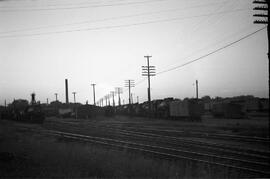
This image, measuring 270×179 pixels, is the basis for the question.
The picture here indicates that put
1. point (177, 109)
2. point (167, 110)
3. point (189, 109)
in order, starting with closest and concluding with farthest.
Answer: point (189, 109), point (177, 109), point (167, 110)

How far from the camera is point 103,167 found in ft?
33.9

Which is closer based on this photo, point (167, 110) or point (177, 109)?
point (177, 109)

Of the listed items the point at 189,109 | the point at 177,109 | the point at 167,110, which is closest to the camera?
the point at 189,109

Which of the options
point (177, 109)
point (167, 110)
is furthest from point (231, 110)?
point (167, 110)

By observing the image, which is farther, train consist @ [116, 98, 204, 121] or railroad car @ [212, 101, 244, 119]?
railroad car @ [212, 101, 244, 119]

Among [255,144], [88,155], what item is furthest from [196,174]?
[255,144]

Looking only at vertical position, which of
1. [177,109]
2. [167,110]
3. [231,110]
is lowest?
[231,110]

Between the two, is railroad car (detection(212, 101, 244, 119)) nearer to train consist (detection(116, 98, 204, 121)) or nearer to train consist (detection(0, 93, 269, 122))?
train consist (detection(0, 93, 269, 122))

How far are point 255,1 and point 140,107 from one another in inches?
1716

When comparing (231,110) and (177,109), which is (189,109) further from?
(231,110)

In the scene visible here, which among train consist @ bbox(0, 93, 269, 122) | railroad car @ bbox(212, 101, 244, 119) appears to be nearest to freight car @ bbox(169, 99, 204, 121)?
train consist @ bbox(0, 93, 269, 122)

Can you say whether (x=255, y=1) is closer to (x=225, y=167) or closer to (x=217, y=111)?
(x=225, y=167)

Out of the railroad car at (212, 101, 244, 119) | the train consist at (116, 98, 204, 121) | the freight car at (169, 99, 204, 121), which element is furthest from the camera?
the railroad car at (212, 101, 244, 119)

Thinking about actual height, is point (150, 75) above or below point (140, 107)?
above
